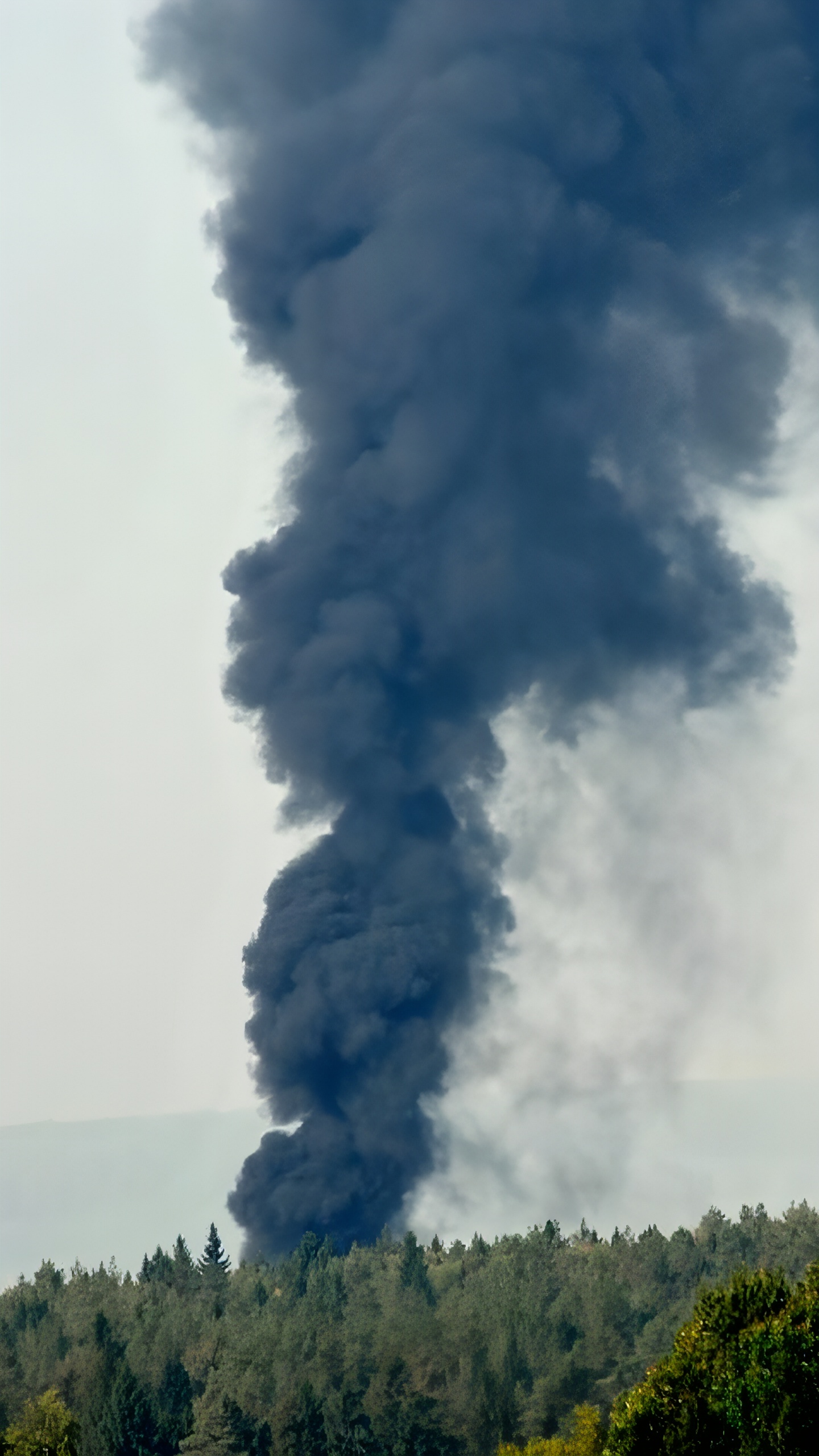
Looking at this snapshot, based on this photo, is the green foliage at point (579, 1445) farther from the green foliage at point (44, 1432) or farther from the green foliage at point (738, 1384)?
→ the green foliage at point (738, 1384)

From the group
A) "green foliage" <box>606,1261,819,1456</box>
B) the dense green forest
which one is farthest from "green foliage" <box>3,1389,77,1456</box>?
"green foliage" <box>606,1261,819,1456</box>

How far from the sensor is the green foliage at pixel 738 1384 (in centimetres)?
2950

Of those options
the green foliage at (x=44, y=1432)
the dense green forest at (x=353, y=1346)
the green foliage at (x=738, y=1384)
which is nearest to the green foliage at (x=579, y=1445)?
the dense green forest at (x=353, y=1346)

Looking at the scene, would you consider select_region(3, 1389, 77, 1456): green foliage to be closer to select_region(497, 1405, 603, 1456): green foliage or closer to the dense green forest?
the dense green forest

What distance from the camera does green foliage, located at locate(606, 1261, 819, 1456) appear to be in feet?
96.8

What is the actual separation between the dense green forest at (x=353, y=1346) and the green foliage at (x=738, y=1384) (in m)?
16.6

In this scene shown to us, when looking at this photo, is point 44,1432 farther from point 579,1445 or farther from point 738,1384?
point 738,1384

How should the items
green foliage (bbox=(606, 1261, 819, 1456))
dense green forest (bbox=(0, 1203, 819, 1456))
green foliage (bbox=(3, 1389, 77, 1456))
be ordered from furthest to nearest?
dense green forest (bbox=(0, 1203, 819, 1456)), green foliage (bbox=(3, 1389, 77, 1456)), green foliage (bbox=(606, 1261, 819, 1456))

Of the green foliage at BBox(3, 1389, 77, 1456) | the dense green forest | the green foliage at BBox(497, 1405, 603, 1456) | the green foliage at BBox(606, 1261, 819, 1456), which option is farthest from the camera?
the dense green forest

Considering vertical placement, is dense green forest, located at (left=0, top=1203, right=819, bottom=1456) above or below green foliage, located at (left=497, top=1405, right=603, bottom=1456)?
above

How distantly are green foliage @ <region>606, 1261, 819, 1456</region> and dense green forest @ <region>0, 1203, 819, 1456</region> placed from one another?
54.4 feet

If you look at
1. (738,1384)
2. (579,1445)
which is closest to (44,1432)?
(579,1445)

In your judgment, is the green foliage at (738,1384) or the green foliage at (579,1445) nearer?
the green foliage at (738,1384)

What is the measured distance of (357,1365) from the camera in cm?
6094
